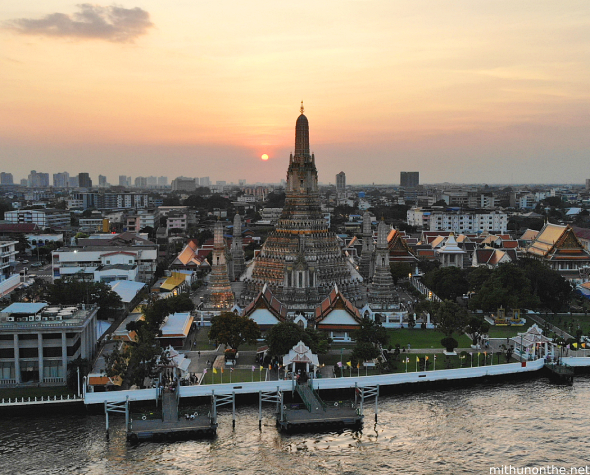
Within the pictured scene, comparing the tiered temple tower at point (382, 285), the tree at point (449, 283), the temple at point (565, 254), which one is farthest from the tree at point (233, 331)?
the temple at point (565, 254)

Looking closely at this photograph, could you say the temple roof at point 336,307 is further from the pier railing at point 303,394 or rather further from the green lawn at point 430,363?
the pier railing at point 303,394

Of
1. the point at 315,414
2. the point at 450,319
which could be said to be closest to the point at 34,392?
the point at 315,414

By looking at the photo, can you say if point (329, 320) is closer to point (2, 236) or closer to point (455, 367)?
Result: point (455, 367)

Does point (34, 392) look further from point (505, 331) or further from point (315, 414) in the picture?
point (505, 331)

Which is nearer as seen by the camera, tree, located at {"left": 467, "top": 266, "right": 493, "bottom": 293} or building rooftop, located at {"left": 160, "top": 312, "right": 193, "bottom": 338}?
building rooftop, located at {"left": 160, "top": 312, "right": 193, "bottom": 338}

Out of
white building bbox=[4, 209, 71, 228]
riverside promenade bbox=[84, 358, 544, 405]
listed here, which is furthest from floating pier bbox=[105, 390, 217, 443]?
white building bbox=[4, 209, 71, 228]

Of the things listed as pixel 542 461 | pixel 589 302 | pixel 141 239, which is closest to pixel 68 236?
pixel 141 239

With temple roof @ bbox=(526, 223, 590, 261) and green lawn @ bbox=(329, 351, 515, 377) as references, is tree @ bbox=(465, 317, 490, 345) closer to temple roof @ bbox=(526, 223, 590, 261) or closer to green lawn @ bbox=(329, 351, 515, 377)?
green lawn @ bbox=(329, 351, 515, 377)
